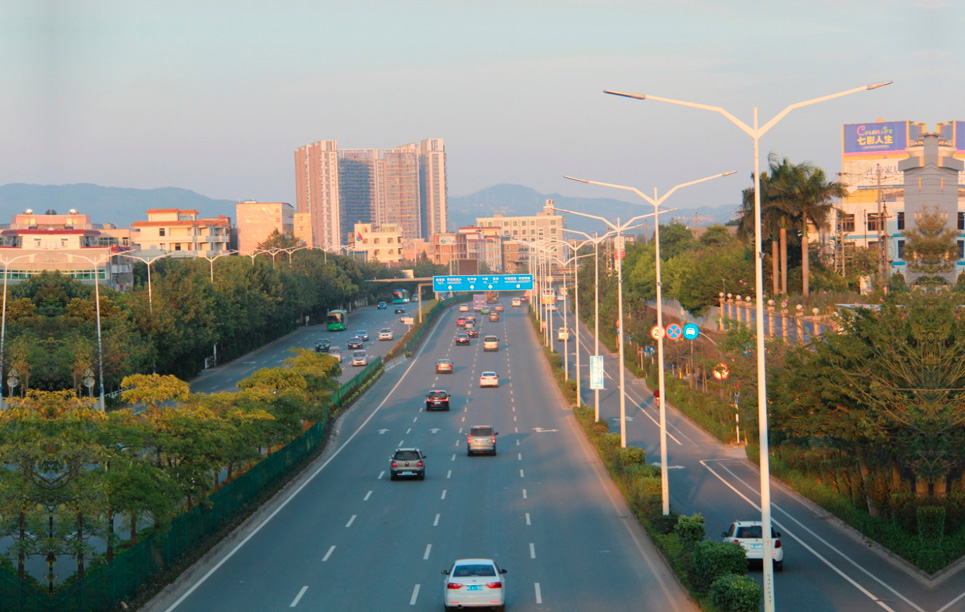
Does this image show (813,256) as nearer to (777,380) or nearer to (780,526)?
(777,380)

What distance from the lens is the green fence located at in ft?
65.6

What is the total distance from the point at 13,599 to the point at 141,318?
185 feet

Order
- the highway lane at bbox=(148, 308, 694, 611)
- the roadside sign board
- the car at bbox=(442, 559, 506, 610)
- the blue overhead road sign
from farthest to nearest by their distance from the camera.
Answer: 1. the blue overhead road sign
2. the roadside sign board
3. the highway lane at bbox=(148, 308, 694, 611)
4. the car at bbox=(442, 559, 506, 610)

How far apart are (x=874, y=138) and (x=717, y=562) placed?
87570 millimetres

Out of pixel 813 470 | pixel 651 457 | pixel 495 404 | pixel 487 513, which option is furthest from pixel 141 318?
pixel 813 470

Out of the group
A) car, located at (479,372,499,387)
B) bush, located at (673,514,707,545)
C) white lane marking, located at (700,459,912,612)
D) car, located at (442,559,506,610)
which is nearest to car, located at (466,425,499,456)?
white lane marking, located at (700,459,912,612)

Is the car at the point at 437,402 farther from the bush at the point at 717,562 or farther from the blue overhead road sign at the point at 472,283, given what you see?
the bush at the point at 717,562

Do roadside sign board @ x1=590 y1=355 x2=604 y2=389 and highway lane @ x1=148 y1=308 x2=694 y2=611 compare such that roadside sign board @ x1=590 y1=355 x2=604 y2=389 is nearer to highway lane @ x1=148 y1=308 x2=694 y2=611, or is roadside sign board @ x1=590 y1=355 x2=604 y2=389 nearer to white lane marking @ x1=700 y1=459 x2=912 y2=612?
highway lane @ x1=148 y1=308 x2=694 y2=611

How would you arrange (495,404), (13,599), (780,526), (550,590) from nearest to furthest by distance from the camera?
(13,599)
(550,590)
(780,526)
(495,404)

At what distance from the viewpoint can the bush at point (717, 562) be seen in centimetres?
2244

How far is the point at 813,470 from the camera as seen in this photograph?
1517 inches

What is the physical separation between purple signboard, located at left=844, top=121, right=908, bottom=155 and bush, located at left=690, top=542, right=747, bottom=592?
8577cm

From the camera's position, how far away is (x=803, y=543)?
3044 centimetres

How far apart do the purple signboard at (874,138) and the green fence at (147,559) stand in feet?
254
